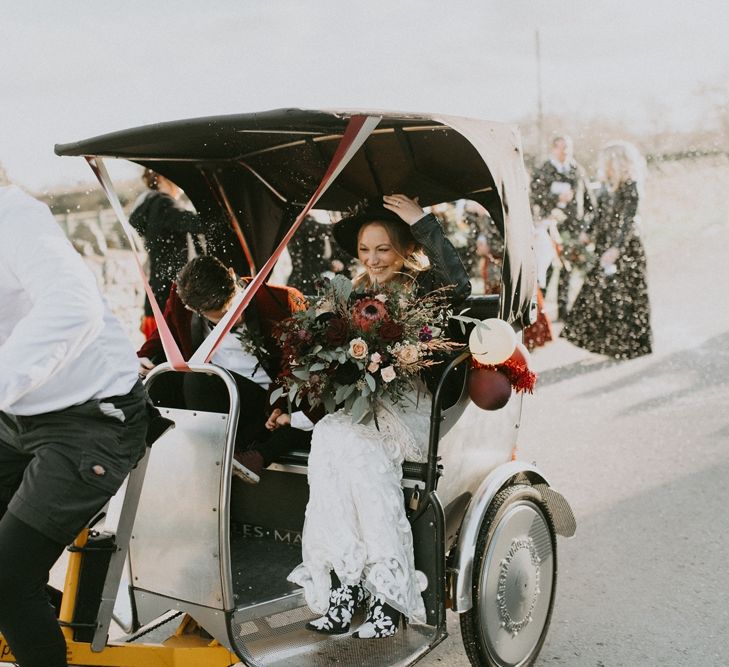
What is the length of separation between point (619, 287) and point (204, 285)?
19.6ft

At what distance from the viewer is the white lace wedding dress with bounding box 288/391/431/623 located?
2.93 metres

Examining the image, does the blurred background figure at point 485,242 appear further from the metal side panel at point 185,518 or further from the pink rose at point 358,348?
the metal side panel at point 185,518

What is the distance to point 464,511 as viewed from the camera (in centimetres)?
330

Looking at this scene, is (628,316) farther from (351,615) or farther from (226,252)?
(351,615)

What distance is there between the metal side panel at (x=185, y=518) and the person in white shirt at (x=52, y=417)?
10.1 inches

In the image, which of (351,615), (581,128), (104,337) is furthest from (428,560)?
(581,128)

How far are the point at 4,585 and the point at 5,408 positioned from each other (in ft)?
1.39

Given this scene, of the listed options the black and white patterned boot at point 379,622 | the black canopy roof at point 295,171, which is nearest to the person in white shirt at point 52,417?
the black and white patterned boot at point 379,622

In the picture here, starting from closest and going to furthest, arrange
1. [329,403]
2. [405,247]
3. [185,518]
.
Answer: [185,518], [329,403], [405,247]

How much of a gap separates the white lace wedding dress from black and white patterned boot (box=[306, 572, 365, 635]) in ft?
0.11

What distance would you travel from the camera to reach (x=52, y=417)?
236 cm

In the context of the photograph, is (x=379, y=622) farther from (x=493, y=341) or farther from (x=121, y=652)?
(x=493, y=341)

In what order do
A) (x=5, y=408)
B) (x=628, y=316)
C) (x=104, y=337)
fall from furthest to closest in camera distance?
(x=628, y=316), (x=104, y=337), (x=5, y=408)

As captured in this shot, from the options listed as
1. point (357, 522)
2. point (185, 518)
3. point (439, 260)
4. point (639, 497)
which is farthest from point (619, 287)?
point (185, 518)
